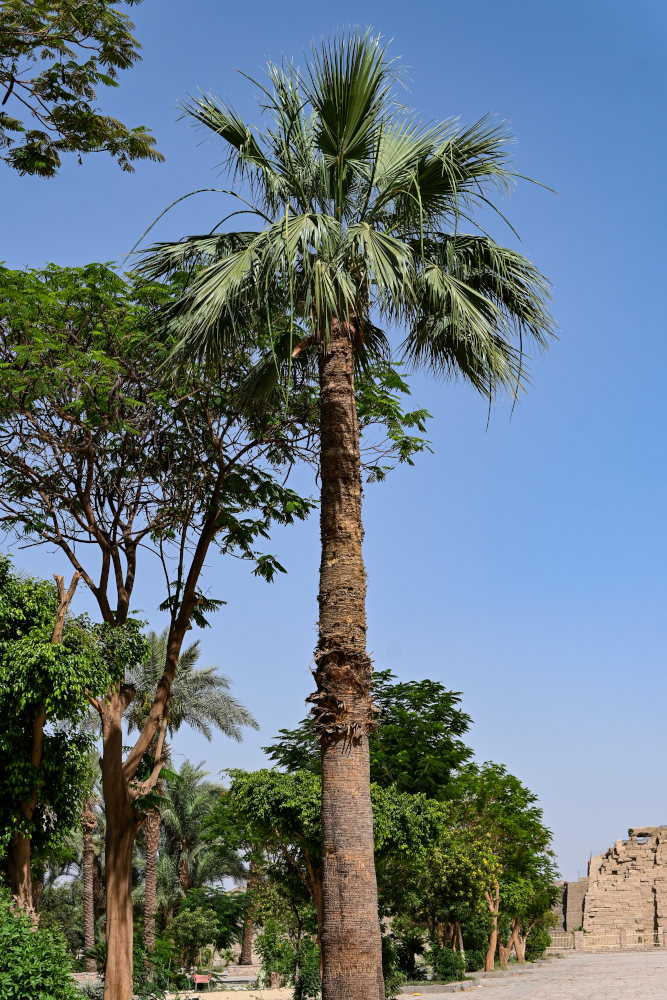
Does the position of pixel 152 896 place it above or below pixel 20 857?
below

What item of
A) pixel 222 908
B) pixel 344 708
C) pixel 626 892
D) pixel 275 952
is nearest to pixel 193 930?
pixel 275 952

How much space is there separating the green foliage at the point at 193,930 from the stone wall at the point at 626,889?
33.7m

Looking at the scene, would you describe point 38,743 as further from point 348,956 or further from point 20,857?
point 348,956

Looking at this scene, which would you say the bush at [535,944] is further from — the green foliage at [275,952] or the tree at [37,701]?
the tree at [37,701]

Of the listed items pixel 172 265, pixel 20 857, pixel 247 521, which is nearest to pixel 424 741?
pixel 247 521

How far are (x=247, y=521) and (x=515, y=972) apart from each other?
2198cm

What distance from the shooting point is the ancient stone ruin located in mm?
53906

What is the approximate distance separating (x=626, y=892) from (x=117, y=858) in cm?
5058

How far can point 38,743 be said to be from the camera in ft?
45.0

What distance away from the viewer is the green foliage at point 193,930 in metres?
28.3

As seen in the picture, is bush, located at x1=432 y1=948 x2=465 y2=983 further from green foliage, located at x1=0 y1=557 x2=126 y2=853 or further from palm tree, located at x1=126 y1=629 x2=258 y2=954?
green foliage, located at x1=0 y1=557 x2=126 y2=853

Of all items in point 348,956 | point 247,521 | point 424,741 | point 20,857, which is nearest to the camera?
point 348,956

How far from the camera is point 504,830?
1184 inches

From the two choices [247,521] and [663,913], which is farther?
→ [663,913]
